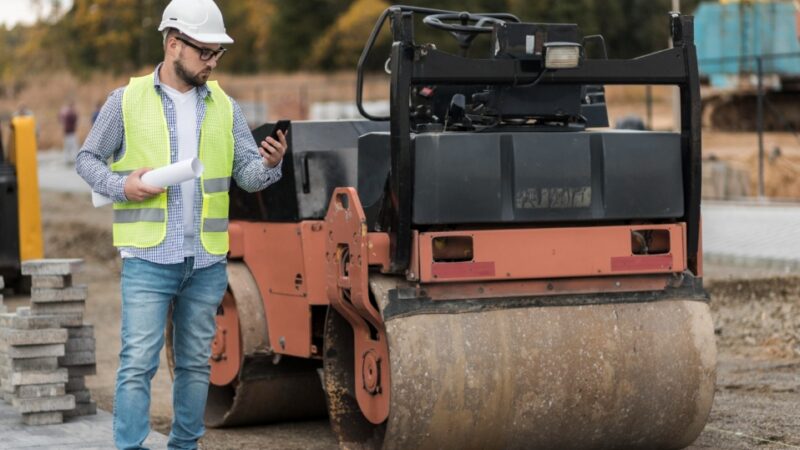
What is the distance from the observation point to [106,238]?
20953 mm

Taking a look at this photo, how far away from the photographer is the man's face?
18.6 feet

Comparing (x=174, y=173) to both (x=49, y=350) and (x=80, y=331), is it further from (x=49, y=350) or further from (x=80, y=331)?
(x=80, y=331)

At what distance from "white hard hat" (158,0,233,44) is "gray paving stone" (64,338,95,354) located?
2350mm

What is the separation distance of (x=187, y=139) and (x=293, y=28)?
215 feet

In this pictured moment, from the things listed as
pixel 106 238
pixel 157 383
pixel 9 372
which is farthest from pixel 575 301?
pixel 106 238

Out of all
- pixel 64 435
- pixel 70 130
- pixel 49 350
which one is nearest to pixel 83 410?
pixel 49 350

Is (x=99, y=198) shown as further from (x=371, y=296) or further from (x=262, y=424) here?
(x=262, y=424)

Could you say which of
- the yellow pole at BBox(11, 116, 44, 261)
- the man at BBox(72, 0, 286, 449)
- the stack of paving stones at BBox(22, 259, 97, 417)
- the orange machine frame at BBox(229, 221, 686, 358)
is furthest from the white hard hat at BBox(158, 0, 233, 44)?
the yellow pole at BBox(11, 116, 44, 261)

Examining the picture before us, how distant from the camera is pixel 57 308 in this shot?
295 inches

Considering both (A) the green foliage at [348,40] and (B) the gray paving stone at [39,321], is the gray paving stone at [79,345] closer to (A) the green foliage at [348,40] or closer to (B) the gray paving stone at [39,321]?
(B) the gray paving stone at [39,321]

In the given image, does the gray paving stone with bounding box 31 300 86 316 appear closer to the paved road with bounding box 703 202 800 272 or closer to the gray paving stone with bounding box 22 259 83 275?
the gray paving stone with bounding box 22 259 83 275

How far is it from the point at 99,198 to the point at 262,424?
2.52 m

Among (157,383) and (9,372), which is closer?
(9,372)

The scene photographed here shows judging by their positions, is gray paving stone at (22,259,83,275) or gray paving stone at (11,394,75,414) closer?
gray paving stone at (11,394,75,414)
